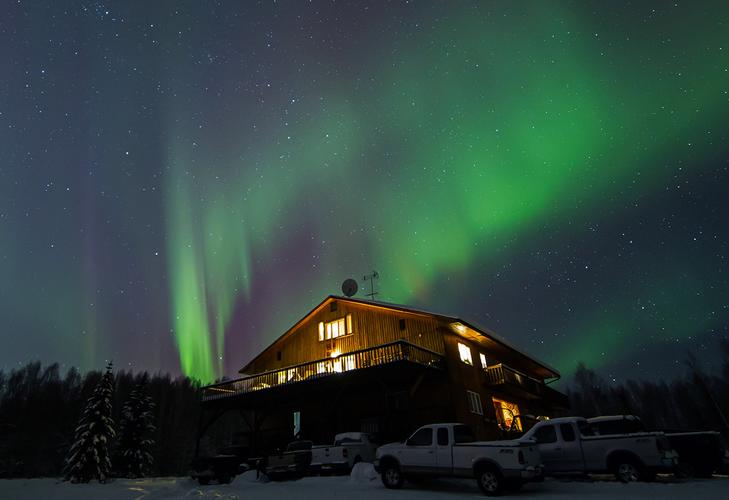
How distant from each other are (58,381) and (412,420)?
77.5 metres

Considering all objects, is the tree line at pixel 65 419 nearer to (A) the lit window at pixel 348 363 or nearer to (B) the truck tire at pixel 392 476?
(A) the lit window at pixel 348 363

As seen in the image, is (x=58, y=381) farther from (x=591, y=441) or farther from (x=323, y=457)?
(x=591, y=441)

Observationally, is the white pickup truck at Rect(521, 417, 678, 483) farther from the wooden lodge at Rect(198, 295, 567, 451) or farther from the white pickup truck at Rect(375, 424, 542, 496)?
the wooden lodge at Rect(198, 295, 567, 451)

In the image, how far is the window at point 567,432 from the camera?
1441cm

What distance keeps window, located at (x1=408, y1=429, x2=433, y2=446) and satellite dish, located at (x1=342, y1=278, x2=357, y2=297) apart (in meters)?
18.1

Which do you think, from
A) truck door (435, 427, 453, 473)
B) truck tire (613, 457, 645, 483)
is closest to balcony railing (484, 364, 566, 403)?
truck tire (613, 457, 645, 483)

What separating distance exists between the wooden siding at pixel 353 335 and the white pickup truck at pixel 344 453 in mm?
7609

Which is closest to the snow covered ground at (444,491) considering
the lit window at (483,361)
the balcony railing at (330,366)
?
the balcony railing at (330,366)

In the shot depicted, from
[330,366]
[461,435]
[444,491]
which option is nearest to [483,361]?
[330,366]

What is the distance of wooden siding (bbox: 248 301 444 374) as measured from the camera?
1027 inches

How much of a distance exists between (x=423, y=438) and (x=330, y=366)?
36.1ft

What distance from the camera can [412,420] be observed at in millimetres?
24016

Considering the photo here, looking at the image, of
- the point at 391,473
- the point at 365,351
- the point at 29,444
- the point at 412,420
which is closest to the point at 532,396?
the point at 412,420

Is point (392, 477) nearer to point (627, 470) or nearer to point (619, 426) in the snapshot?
point (627, 470)
